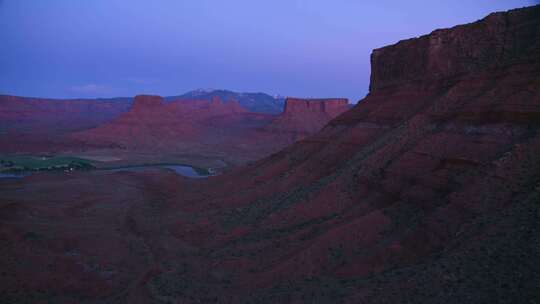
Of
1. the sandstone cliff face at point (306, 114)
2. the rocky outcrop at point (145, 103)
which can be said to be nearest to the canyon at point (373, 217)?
the sandstone cliff face at point (306, 114)

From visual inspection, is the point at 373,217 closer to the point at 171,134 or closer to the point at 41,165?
the point at 41,165

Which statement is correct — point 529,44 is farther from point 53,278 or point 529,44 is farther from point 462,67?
point 53,278

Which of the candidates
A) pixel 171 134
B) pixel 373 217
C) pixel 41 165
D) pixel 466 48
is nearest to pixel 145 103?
pixel 171 134

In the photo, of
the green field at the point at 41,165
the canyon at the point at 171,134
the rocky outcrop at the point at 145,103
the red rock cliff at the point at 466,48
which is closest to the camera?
the red rock cliff at the point at 466,48

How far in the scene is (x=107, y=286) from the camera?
15375 mm

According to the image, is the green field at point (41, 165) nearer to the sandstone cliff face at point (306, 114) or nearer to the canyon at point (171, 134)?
the canyon at point (171, 134)

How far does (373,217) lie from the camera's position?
596 inches

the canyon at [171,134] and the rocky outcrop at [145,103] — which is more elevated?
the rocky outcrop at [145,103]

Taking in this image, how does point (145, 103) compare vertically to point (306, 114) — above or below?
above

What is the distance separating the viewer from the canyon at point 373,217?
10.8 m

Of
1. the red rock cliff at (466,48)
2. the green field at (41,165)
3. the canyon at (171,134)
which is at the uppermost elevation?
the red rock cliff at (466,48)

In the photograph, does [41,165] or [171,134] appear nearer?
[41,165]

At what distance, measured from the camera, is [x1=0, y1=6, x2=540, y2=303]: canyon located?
1083 centimetres

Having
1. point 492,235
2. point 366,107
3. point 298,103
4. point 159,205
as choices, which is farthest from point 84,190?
point 298,103
